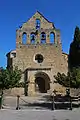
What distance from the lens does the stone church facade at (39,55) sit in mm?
37656

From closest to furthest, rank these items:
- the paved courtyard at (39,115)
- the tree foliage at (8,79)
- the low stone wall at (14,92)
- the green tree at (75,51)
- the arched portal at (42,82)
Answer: the paved courtyard at (39,115)
the tree foliage at (8,79)
the low stone wall at (14,92)
the arched portal at (42,82)
the green tree at (75,51)

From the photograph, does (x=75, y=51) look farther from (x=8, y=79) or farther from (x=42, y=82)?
(x=8, y=79)

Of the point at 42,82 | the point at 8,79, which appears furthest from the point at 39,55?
the point at 8,79

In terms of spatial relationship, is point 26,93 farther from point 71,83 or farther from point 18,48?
point 71,83

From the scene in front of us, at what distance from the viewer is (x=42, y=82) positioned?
126 feet

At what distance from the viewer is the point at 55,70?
3816cm

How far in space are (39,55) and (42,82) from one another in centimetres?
395

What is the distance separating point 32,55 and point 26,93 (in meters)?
5.67

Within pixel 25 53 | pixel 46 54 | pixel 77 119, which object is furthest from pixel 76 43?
pixel 77 119

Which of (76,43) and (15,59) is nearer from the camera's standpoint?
(15,59)

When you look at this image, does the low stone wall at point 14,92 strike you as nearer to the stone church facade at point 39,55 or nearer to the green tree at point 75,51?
the stone church facade at point 39,55

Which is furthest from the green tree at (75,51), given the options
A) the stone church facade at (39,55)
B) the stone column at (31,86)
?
the stone column at (31,86)

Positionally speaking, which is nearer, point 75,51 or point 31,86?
point 31,86

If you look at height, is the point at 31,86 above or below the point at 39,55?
below
